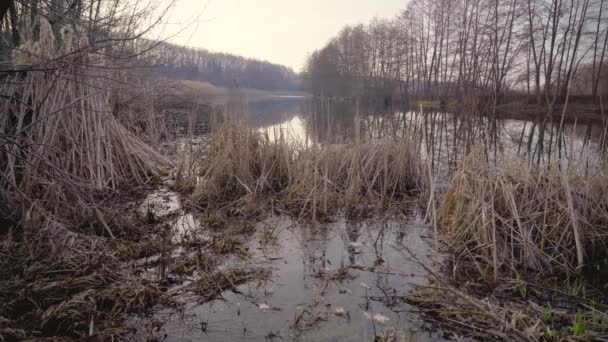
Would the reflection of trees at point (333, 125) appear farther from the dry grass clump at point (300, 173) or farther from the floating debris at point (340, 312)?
the floating debris at point (340, 312)

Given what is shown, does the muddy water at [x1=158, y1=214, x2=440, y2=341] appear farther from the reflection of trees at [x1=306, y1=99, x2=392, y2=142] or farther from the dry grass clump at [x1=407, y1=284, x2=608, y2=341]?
the reflection of trees at [x1=306, y1=99, x2=392, y2=142]

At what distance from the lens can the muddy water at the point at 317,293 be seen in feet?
6.68

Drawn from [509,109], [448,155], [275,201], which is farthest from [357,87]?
[275,201]

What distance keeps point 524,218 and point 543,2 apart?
24655 millimetres

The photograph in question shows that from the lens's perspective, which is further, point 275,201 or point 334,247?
point 275,201

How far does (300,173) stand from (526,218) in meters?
2.60

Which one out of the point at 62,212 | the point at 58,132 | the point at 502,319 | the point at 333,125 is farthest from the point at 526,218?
the point at 333,125

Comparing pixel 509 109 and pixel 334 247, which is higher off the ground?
pixel 509 109

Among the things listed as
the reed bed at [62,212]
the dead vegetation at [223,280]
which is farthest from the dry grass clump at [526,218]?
the reed bed at [62,212]

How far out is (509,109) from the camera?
23.5m

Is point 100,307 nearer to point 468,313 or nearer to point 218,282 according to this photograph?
point 218,282

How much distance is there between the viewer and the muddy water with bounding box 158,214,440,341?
204 cm

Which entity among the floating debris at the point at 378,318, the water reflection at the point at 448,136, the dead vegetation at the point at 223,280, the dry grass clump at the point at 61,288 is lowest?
the floating debris at the point at 378,318

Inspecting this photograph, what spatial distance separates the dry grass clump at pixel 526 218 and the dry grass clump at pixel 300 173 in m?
1.27
